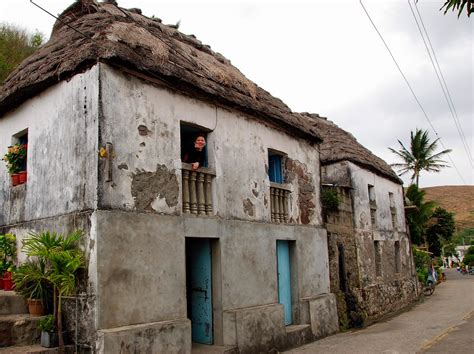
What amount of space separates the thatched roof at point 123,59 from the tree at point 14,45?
9060 mm

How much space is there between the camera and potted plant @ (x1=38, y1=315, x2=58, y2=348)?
6.34 meters

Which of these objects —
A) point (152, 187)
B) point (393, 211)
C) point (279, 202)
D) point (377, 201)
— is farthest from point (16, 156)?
point (393, 211)

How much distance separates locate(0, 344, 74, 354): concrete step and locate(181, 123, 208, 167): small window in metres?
3.92

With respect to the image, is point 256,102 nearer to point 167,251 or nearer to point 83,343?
point 167,251

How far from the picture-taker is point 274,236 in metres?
10.6

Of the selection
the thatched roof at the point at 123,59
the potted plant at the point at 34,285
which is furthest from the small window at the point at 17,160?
the potted plant at the point at 34,285

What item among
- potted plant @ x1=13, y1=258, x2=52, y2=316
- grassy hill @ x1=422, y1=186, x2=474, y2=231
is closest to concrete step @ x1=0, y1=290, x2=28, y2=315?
potted plant @ x1=13, y1=258, x2=52, y2=316

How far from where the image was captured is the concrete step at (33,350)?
6038 millimetres

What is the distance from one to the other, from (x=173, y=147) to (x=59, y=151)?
1.86 m

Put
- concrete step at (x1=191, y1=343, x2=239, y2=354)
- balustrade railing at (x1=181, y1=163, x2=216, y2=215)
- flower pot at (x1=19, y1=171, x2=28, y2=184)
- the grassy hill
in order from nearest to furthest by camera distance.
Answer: concrete step at (x1=191, y1=343, x2=239, y2=354), balustrade railing at (x1=181, y1=163, x2=216, y2=215), flower pot at (x1=19, y1=171, x2=28, y2=184), the grassy hill

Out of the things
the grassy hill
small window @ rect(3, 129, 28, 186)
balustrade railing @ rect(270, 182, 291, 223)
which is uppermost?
the grassy hill

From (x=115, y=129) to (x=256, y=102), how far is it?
414 cm

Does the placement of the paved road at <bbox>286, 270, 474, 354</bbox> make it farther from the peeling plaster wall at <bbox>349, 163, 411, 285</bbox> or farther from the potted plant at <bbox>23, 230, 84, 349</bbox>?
the potted plant at <bbox>23, 230, 84, 349</bbox>

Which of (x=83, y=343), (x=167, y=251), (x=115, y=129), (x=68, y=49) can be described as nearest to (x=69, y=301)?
(x=83, y=343)
